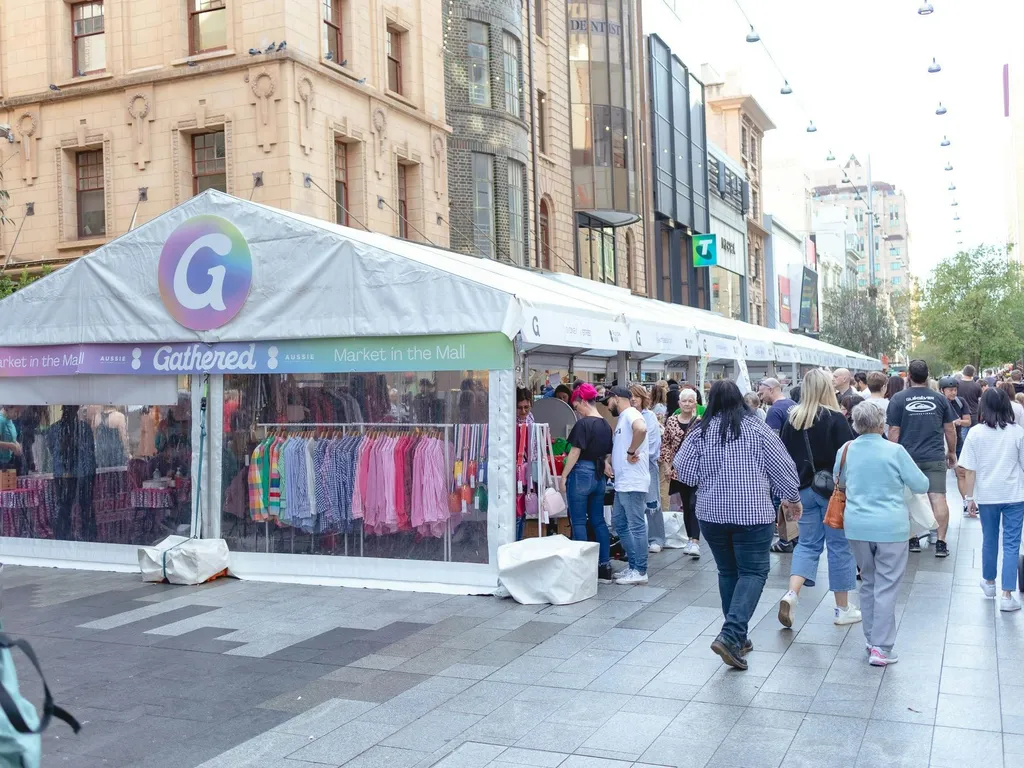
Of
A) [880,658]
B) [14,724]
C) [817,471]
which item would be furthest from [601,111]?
[14,724]

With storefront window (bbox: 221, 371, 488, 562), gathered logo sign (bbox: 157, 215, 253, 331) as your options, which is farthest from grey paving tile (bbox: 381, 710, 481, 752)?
gathered logo sign (bbox: 157, 215, 253, 331)

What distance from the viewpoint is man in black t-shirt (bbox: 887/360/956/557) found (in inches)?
410

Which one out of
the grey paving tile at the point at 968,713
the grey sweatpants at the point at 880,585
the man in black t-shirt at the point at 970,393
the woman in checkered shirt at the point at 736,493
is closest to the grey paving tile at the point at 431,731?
the woman in checkered shirt at the point at 736,493

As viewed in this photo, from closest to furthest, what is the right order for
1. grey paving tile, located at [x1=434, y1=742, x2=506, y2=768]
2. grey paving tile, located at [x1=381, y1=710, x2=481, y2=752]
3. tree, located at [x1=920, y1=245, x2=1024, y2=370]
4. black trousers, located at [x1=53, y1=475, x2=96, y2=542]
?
grey paving tile, located at [x1=434, y1=742, x2=506, y2=768], grey paving tile, located at [x1=381, y1=710, x2=481, y2=752], black trousers, located at [x1=53, y1=475, x2=96, y2=542], tree, located at [x1=920, y1=245, x2=1024, y2=370]

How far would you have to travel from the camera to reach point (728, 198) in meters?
47.1

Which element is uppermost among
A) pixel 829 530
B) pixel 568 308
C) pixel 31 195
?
pixel 31 195

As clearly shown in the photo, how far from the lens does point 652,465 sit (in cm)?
1073

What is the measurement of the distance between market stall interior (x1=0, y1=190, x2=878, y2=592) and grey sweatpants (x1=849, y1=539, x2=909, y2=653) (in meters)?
3.37

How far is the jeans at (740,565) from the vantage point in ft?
21.7

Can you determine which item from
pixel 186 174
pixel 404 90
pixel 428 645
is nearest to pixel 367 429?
pixel 428 645

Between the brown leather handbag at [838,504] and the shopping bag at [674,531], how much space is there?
478 cm

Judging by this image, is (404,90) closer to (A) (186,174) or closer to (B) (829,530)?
(A) (186,174)

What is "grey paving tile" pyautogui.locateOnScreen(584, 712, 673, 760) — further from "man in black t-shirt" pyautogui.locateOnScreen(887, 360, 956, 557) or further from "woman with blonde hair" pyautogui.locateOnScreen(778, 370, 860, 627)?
"man in black t-shirt" pyautogui.locateOnScreen(887, 360, 956, 557)

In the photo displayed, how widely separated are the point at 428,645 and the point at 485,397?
8.76ft
